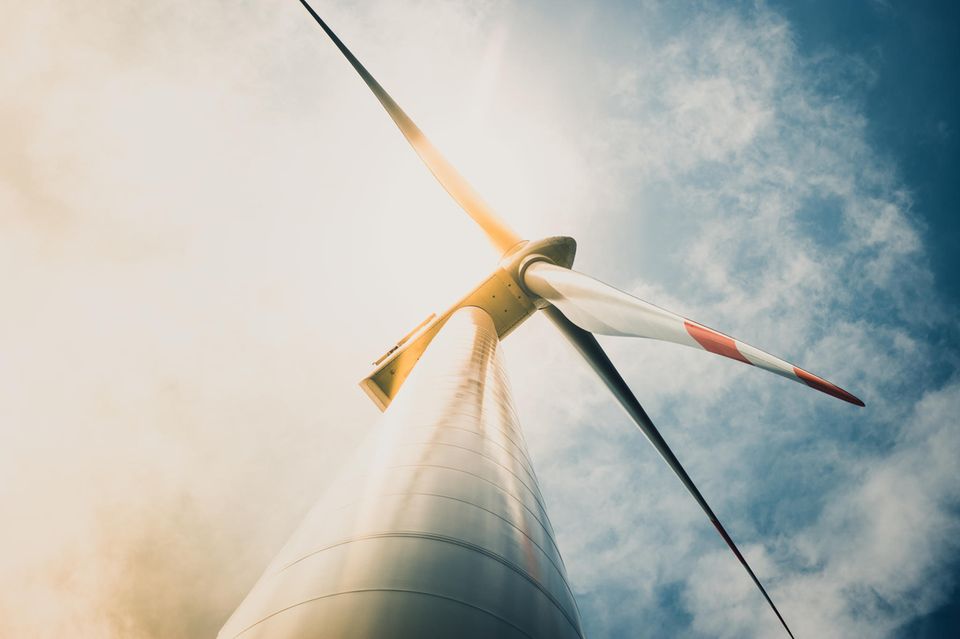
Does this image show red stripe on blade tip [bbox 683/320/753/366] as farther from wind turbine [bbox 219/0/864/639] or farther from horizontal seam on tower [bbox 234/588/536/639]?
horizontal seam on tower [bbox 234/588/536/639]

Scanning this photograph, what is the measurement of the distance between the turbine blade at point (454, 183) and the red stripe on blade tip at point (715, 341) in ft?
30.5

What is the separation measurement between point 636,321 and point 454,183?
8813 millimetres

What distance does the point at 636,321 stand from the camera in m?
5.93

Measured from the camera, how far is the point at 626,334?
6.48m

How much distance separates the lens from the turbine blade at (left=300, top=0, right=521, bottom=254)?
12.6m

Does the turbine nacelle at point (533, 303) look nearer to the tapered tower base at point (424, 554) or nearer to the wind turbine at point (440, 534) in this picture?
the wind turbine at point (440, 534)

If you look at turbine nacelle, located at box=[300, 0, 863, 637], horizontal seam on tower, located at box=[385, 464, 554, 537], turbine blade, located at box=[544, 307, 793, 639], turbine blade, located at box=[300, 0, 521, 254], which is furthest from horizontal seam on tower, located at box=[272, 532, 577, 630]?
turbine blade, located at box=[300, 0, 521, 254]

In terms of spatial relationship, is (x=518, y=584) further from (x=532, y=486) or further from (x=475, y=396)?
(x=475, y=396)

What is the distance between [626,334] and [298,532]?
193 inches

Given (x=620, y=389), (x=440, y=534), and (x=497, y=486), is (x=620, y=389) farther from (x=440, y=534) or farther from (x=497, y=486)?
(x=440, y=534)

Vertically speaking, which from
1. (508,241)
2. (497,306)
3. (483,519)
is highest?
(508,241)

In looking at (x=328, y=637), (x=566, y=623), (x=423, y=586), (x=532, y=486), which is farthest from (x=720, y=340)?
(x=328, y=637)

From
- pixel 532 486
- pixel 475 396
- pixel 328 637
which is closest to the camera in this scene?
pixel 328 637

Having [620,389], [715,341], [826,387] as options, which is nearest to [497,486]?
[715,341]
